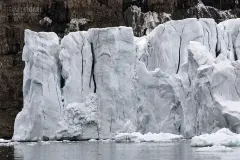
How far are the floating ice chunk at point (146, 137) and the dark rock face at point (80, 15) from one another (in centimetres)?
1630

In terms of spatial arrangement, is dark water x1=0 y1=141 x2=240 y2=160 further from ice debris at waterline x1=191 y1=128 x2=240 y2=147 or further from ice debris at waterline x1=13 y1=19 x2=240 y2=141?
ice debris at waterline x1=13 y1=19 x2=240 y2=141

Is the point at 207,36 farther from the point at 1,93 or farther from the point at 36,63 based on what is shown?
the point at 1,93

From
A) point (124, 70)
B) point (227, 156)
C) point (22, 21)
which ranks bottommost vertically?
point (227, 156)

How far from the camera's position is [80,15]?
48.7 meters

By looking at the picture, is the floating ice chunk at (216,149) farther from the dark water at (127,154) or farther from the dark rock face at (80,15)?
the dark rock face at (80,15)

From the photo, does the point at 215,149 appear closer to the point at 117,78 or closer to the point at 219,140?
the point at 219,140

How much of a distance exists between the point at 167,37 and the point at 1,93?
50.0 feet

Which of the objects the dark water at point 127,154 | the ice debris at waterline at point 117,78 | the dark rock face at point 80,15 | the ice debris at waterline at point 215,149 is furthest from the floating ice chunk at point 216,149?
the dark rock face at point 80,15

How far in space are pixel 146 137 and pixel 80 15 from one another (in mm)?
→ 19477

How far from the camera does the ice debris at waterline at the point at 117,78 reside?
3269 centimetres

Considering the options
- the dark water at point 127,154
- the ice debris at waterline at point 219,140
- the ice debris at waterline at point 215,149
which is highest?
the ice debris at waterline at point 219,140

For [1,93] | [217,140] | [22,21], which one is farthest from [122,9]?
[217,140]

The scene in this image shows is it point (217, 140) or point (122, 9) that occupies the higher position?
point (122, 9)

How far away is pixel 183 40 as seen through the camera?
34344 mm
